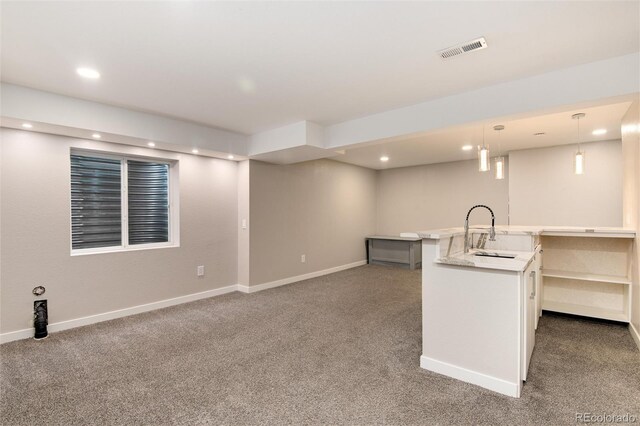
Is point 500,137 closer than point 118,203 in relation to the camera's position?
No

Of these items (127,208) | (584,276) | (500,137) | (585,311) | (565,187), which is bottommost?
(585,311)

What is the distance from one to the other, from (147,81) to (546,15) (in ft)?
10.2

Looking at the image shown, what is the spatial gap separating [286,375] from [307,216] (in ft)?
12.4

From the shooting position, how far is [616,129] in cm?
438

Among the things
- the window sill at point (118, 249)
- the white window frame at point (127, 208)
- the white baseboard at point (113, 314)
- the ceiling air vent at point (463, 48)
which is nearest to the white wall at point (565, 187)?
the ceiling air vent at point (463, 48)

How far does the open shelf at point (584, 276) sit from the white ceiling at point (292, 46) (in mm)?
2365

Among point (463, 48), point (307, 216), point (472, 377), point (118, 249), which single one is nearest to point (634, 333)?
point (472, 377)

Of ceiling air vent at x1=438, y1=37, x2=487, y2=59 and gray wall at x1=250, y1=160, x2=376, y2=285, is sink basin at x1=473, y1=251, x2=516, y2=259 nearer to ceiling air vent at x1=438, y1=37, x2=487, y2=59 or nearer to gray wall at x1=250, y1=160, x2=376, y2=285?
ceiling air vent at x1=438, y1=37, x2=487, y2=59

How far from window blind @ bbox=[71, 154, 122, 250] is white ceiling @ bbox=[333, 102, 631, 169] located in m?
3.50

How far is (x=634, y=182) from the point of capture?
3.07m

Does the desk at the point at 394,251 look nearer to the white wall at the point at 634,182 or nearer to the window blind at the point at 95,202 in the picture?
the white wall at the point at 634,182

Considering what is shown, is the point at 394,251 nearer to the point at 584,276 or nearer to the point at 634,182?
the point at 584,276

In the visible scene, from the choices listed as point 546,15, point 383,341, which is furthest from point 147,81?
point 383,341

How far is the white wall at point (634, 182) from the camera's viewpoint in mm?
2943
